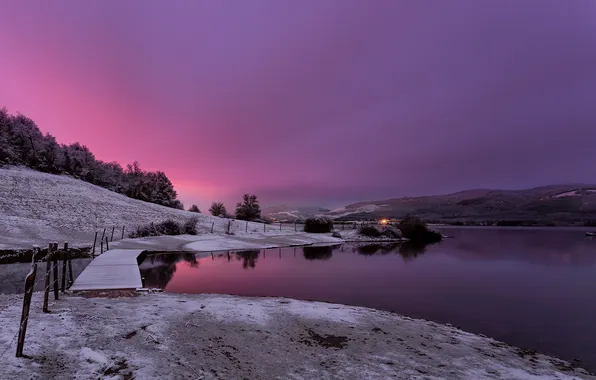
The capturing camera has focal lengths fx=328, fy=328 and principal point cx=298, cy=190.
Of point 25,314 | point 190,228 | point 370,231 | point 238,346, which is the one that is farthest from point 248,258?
point 370,231

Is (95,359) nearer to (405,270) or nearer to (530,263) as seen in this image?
(405,270)

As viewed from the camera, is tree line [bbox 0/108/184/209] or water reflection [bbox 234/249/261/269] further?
tree line [bbox 0/108/184/209]

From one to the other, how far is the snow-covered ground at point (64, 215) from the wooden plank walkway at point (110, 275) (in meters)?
9.15

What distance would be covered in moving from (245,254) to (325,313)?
738 inches

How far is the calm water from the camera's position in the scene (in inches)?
412

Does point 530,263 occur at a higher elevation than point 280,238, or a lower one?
lower

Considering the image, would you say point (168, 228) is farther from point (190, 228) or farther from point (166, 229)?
point (190, 228)

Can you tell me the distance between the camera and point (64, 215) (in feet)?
114

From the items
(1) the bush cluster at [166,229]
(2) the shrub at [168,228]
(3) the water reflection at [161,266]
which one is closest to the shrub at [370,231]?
(1) the bush cluster at [166,229]

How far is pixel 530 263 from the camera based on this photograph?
2691 centimetres

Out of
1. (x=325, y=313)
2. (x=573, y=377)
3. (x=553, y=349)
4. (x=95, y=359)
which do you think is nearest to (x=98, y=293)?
(x=95, y=359)

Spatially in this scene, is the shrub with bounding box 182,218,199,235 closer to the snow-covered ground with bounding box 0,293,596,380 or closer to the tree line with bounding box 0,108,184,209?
the snow-covered ground with bounding box 0,293,596,380

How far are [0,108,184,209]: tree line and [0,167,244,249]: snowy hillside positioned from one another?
5658 millimetres

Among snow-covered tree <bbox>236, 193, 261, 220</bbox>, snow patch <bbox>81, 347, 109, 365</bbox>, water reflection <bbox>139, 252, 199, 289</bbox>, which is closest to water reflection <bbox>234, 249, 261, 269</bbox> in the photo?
water reflection <bbox>139, 252, 199, 289</bbox>
